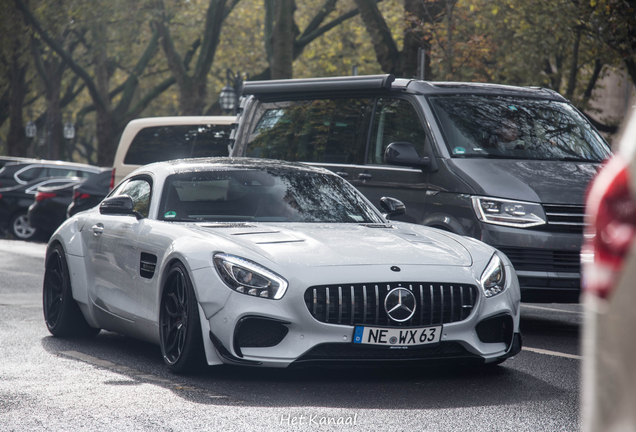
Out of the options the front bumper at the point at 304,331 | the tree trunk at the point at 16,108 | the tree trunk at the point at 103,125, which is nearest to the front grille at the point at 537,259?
the front bumper at the point at 304,331

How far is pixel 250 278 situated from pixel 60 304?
2.71 m

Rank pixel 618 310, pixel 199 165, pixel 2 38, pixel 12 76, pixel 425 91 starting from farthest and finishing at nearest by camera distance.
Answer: pixel 12 76
pixel 2 38
pixel 425 91
pixel 199 165
pixel 618 310

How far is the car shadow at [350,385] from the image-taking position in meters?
5.29

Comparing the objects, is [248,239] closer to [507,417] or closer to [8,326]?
[507,417]

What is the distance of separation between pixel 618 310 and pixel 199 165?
5151 mm

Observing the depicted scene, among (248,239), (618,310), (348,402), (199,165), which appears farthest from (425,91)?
(618,310)

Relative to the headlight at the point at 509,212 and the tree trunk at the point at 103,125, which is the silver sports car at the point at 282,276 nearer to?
the headlight at the point at 509,212

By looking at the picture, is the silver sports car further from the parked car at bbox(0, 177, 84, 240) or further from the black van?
the parked car at bbox(0, 177, 84, 240)

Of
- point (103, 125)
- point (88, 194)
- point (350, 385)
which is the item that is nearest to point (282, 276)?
point (350, 385)

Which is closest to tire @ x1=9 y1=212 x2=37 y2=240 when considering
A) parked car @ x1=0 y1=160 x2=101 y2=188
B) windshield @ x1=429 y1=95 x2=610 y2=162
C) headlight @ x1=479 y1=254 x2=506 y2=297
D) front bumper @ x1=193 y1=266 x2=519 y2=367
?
parked car @ x1=0 y1=160 x2=101 y2=188

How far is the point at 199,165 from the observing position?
7.00 metres

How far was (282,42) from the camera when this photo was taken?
21781 millimetres

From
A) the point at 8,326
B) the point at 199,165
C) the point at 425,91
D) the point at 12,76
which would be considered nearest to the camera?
the point at 199,165

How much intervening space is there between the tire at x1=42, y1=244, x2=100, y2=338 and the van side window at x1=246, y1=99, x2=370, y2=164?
3.22 m
